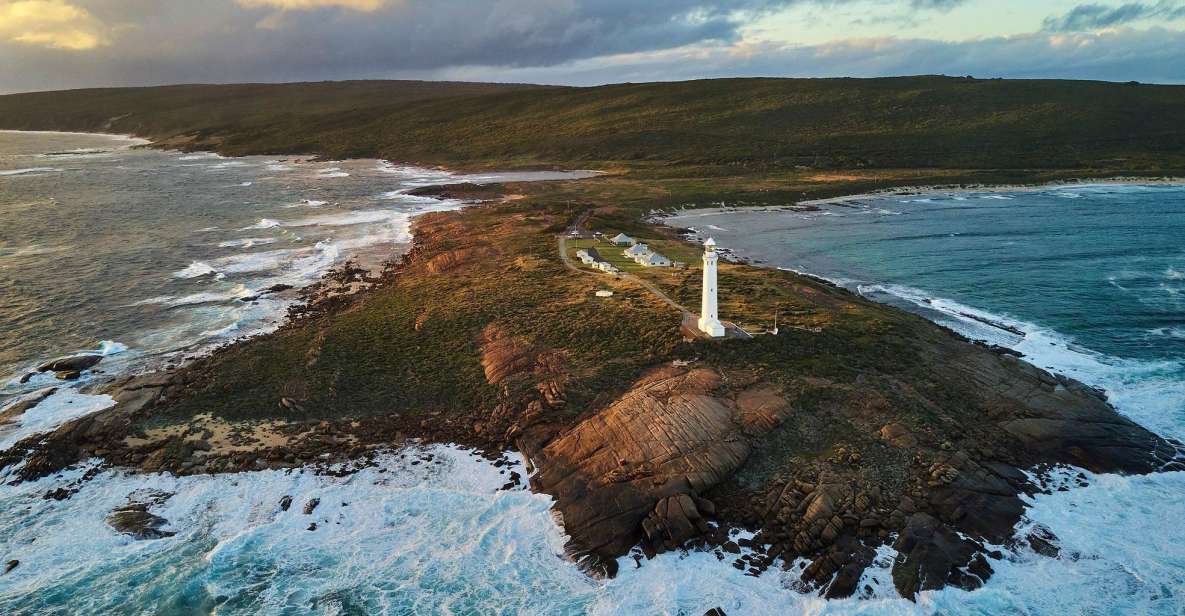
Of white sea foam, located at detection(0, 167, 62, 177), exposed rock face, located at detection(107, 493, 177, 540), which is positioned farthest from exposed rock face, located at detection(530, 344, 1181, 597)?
white sea foam, located at detection(0, 167, 62, 177)

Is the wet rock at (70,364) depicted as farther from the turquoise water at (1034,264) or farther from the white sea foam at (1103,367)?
the white sea foam at (1103,367)

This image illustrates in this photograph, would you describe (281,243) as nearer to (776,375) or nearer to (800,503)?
(776,375)

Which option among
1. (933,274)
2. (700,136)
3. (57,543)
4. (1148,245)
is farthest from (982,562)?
(700,136)

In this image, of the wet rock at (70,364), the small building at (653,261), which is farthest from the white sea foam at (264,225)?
the small building at (653,261)

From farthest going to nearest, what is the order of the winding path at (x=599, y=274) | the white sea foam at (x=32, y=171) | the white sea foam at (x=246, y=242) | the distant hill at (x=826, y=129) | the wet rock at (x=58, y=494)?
the white sea foam at (x=32, y=171), the distant hill at (x=826, y=129), the white sea foam at (x=246, y=242), the winding path at (x=599, y=274), the wet rock at (x=58, y=494)

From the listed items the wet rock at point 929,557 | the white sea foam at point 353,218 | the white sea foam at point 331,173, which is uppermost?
the white sea foam at point 331,173
